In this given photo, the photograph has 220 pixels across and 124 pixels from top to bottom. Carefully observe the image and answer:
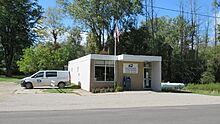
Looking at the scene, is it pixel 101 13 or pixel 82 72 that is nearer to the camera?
pixel 82 72

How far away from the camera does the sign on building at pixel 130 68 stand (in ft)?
112

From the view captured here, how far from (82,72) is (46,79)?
12.7 ft

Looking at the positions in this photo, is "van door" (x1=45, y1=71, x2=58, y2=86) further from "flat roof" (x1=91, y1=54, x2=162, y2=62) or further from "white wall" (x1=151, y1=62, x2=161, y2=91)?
"white wall" (x1=151, y1=62, x2=161, y2=91)

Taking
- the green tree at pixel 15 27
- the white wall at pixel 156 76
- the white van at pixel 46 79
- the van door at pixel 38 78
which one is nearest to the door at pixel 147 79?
the white wall at pixel 156 76

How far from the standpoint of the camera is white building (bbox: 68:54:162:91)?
107 ft

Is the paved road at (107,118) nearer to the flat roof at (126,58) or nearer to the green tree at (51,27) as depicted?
the flat roof at (126,58)

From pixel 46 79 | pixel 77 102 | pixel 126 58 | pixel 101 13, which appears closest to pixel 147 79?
pixel 126 58

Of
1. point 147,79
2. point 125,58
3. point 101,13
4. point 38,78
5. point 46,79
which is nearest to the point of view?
point 125,58

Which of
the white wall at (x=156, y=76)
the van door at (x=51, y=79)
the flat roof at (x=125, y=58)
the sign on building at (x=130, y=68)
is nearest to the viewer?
the flat roof at (x=125, y=58)

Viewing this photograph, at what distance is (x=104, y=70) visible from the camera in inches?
1316

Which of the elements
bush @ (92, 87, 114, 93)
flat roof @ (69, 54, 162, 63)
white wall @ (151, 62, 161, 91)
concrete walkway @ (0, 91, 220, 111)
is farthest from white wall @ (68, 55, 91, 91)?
concrete walkway @ (0, 91, 220, 111)

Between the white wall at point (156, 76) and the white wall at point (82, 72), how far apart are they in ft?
23.8

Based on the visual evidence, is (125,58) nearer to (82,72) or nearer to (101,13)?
(82,72)

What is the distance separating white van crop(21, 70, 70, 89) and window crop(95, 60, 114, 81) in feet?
12.9
